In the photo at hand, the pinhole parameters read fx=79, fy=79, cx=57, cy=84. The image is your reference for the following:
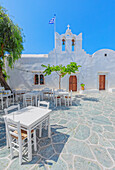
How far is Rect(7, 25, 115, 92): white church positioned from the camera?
10.9 meters

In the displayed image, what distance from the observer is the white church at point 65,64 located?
10938mm

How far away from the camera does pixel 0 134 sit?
2973 millimetres

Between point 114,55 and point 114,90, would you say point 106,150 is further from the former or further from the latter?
point 114,55

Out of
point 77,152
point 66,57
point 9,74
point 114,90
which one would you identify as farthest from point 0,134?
point 114,90

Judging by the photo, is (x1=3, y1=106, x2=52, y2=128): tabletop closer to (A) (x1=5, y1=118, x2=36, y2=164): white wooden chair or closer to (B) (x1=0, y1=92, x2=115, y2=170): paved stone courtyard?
(A) (x1=5, y1=118, x2=36, y2=164): white wooden chair

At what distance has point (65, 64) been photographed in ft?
37.1

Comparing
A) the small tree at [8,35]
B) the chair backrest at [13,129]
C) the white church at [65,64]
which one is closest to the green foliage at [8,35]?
the small tree at [8,35]

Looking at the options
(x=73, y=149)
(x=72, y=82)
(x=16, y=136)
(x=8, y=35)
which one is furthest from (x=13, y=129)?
(x=72, y=82)

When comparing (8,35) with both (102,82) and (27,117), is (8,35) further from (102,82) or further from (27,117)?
(102,82)

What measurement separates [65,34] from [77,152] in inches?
483

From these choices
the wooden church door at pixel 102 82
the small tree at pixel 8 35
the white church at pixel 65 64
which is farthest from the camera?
the wooden church door at pixel 102 82

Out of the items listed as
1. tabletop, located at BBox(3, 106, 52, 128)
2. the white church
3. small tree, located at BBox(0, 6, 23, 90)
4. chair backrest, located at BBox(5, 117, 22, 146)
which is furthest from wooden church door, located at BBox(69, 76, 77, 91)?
chair backrest, located at BBox(5, 117, 22, 146)

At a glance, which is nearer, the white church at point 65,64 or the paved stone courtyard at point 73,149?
the paved stone courtyard at point 73,149

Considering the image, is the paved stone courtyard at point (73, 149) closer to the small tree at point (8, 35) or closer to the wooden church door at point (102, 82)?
the small tree at point (8, 35)
